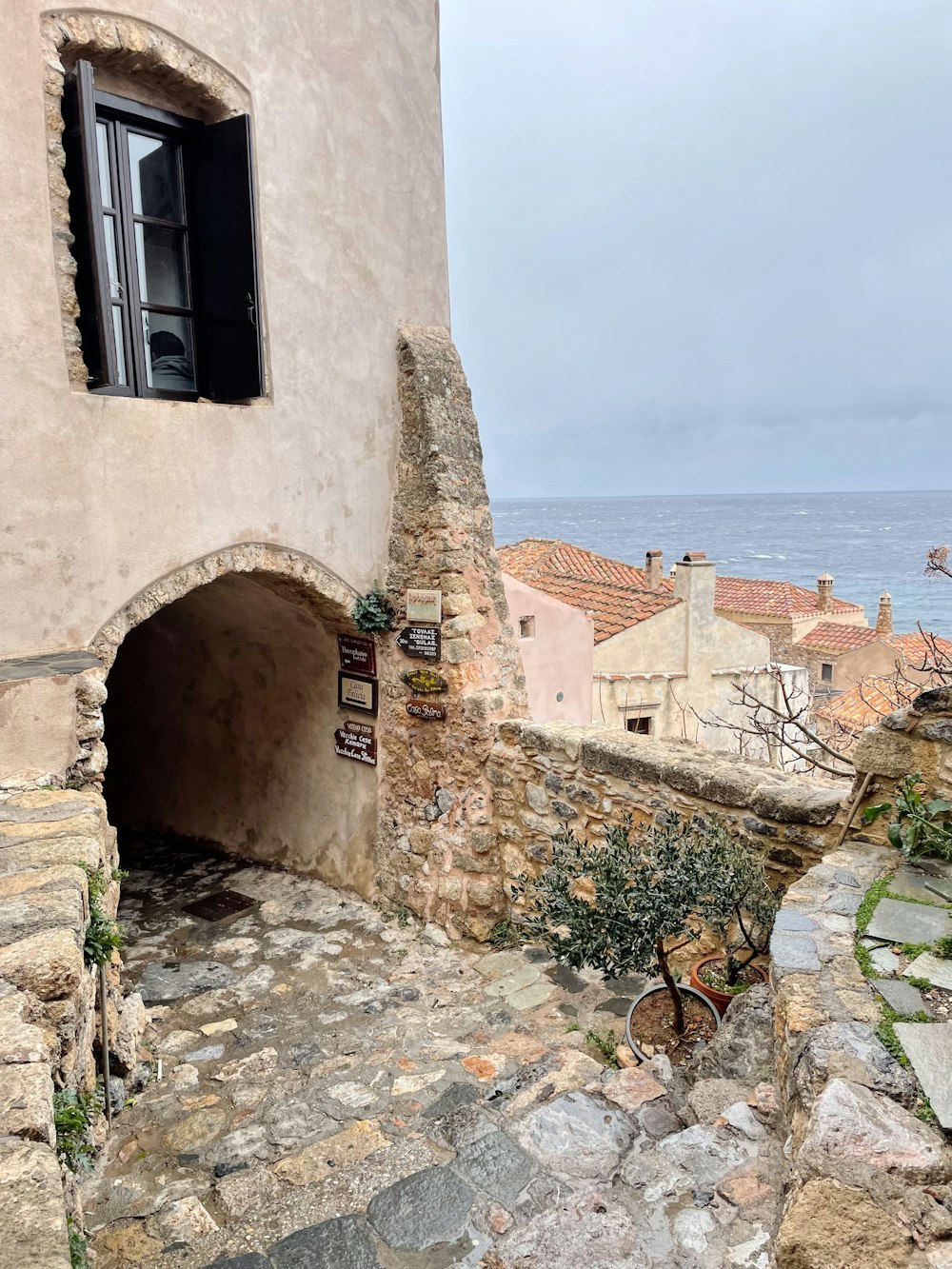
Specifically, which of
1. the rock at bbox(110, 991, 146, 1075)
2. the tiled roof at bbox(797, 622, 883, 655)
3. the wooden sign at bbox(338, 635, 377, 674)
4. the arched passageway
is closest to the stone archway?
the arched passageway

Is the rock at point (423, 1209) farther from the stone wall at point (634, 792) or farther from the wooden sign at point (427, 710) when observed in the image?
the wooden sign at point (427, 710)

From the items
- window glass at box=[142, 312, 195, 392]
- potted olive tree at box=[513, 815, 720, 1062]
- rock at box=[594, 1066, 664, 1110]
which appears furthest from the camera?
window glass at box=[142, 312, 195, 392]

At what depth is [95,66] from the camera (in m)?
4.91

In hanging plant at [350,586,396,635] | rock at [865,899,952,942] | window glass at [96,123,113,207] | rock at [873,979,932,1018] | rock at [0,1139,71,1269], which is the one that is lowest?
rock at [865,899,952,942]

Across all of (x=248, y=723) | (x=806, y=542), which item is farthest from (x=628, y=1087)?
(x=806, y=542)

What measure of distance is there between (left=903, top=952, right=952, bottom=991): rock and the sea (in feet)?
106

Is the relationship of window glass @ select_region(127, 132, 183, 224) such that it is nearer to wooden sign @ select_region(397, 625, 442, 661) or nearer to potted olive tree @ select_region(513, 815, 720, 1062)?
wooden sign @ select_region(397, 625, 442, 661)

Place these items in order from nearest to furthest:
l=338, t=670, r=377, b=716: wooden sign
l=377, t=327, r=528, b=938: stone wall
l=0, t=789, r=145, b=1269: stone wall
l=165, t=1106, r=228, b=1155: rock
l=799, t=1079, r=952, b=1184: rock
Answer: l=0, t=789, r=145, b=1269: stone wall, l=799, t=1079, r=952, b=1184: rock, l=165, t=1106, r=228, b=1155: rock, l=377, t=327, r=528, b=938: stone wall, l=338, t=670, r=377, b=716: wooden sign

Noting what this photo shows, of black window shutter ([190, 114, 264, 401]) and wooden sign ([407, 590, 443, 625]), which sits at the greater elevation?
black window shutter ([190, 114, 264, 401])

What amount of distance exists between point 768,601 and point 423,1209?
3017cm

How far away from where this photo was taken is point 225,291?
5516 mm

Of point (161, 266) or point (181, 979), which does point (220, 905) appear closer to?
point (181, 979)

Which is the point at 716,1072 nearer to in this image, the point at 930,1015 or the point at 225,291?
the point at 930,1015

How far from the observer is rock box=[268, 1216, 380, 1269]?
2.75 meters
